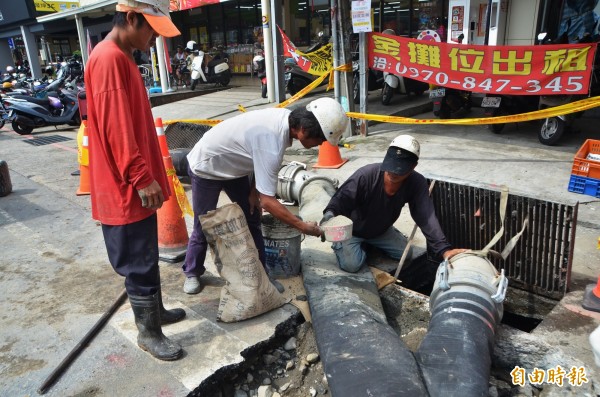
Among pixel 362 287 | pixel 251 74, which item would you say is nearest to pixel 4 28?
pixel 251 74

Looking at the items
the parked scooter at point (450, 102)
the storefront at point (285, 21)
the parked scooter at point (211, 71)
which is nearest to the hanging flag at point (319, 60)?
the parked scooter at point (450, 102)

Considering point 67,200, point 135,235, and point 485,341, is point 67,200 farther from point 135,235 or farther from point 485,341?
point 485,341

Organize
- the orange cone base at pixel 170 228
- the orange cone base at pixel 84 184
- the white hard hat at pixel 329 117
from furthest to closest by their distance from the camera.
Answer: the orange cone base at pixel 84 184
the orange cone base at pixel 170 228
the white hard hat at pixel 329 117

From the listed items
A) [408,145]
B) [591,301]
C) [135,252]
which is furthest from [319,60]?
[135,252]

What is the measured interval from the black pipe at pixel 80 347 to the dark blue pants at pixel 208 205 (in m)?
0.51

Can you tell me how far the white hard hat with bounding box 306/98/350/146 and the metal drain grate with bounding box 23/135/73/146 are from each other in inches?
343

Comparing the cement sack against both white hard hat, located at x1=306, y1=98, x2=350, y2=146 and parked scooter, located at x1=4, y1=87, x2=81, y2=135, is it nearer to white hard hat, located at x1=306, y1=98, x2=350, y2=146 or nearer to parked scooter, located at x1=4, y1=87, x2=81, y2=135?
white hard hat, located at x1=306, y1=98, x2=350, y2=146

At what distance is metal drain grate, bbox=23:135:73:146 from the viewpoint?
9.47m

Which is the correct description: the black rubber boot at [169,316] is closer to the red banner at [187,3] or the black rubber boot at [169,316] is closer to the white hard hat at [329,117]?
the white hard hat at [329,117]

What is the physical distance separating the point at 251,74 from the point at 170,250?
11.2 metres

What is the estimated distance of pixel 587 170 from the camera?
15.3 ft

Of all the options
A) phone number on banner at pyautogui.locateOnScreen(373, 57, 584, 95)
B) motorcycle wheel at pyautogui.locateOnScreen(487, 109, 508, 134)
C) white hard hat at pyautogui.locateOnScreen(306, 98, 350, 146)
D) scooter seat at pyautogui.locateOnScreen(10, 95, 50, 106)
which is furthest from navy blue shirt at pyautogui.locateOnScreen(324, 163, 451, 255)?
scooter seat at pyautogui.locateOnScreen(10, 95, 50, 106)

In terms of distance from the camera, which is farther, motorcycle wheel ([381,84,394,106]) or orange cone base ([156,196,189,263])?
motorcycle wheel ([381,84,394,106])

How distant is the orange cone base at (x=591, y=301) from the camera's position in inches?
112
